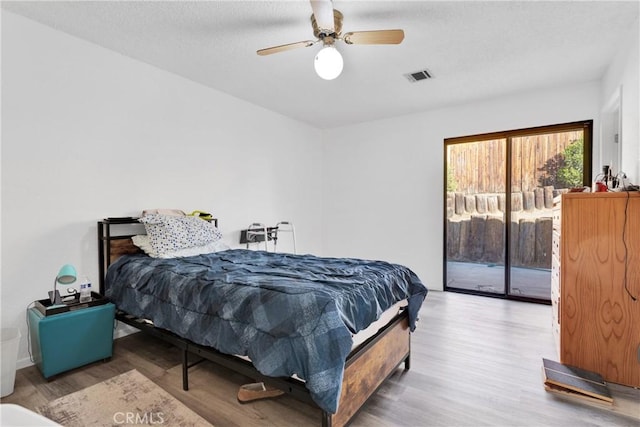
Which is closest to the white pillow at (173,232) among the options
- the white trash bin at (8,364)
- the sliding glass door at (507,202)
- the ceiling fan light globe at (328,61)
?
the white trash bin at (8,364)

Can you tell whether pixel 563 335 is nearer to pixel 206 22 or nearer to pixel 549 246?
pixel 549 246

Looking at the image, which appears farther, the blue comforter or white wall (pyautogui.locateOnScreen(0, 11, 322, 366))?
white wall (pyautogui.locateOnScreen(0, 11, 322, 366))

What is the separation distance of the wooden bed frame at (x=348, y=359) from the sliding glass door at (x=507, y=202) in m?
2.63

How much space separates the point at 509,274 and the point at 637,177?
6.75ft

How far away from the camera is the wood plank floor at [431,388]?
1.78 metres

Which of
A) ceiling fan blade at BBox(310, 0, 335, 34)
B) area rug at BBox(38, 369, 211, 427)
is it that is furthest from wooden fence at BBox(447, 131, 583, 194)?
area rug at BBox(38, 369, 211, 427)

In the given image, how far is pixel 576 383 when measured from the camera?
6.59 feet

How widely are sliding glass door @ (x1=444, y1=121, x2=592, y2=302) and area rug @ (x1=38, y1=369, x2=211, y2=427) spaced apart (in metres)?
3.83

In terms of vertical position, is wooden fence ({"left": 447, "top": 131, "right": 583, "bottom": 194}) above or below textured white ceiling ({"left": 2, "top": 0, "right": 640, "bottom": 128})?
below

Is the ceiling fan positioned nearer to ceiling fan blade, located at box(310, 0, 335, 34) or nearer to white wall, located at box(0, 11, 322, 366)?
ceiling fan blade, located at box(310, 0, 335, 34)

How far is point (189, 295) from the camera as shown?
199 cm

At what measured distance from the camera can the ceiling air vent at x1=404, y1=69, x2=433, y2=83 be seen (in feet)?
10.7

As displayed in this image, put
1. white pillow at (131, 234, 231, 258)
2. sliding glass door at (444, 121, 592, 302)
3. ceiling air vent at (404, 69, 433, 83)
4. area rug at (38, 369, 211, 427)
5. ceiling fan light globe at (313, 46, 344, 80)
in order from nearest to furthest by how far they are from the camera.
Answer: area rug at (38, 369, 211, 427) → ceiling fan light globe at (313, 46, 344, 80) → white pillow at (131, 234, 231, 258) → ceiling air vent at (404, 69, 433, 83) → sliding glass door at (444, 121, 592, 302)

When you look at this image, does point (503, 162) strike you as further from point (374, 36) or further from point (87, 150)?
point (87, 150)
